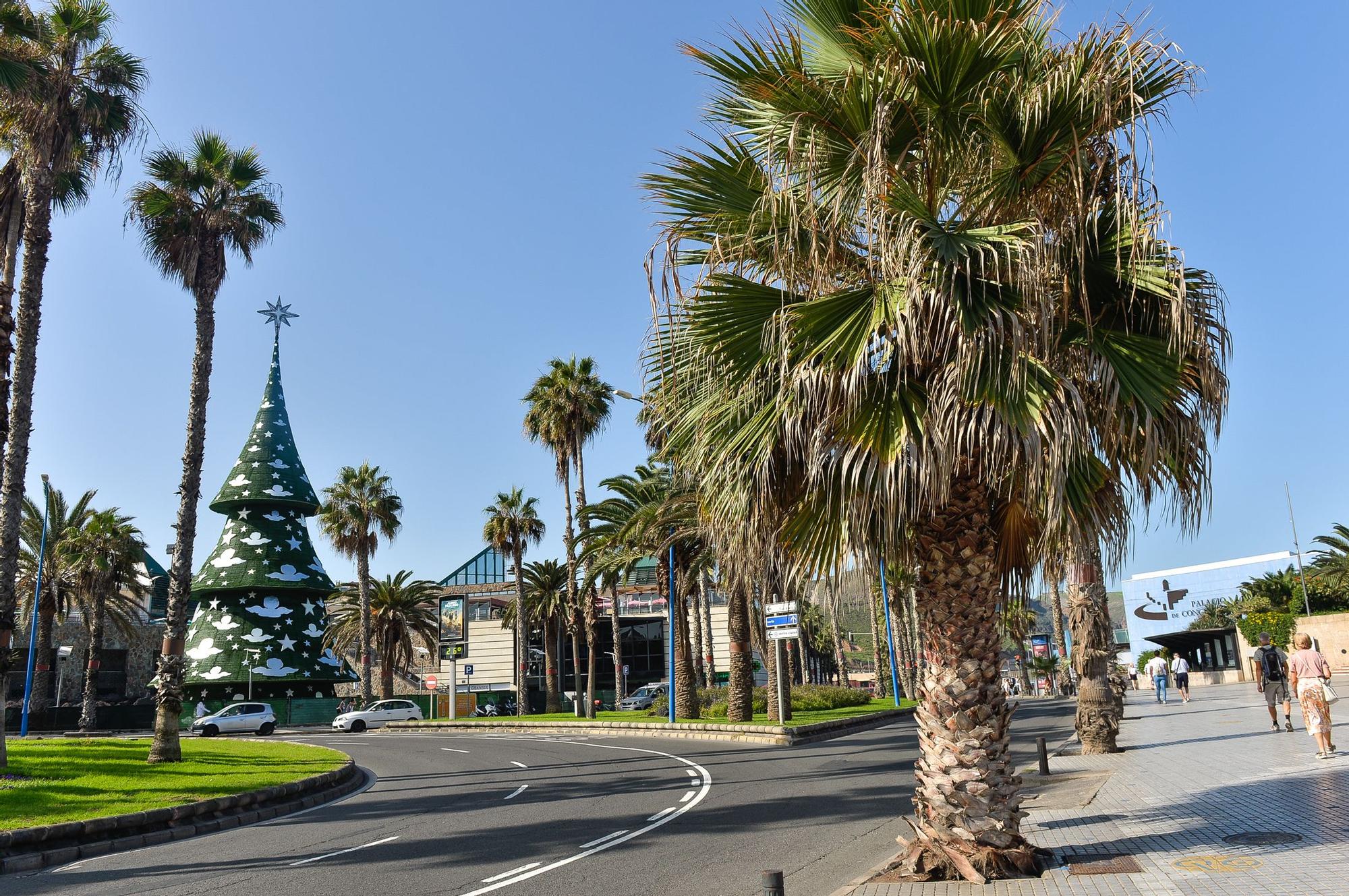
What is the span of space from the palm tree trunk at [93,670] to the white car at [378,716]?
10.3m

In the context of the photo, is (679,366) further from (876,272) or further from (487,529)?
(487,529)

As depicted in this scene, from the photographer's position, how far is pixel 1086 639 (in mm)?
16188

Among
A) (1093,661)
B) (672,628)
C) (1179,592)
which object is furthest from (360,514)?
(1179,592)

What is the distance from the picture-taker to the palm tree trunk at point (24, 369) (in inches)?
663

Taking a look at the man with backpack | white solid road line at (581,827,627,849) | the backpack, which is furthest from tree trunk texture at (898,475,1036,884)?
the backpack

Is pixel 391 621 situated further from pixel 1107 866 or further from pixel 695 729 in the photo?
pixel 1107 866

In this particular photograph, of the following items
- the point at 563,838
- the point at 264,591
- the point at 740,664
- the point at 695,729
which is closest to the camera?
the point at 563,838

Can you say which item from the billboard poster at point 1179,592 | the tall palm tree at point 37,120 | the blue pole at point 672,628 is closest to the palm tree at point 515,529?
the blue pole at point 672,628

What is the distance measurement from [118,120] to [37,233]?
3670mm

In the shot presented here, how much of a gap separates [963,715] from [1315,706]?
29.7 feet

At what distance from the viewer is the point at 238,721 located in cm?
3931

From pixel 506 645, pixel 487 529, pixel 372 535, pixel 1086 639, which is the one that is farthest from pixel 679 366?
pixel 506 645

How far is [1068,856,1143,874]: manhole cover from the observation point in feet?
22.4

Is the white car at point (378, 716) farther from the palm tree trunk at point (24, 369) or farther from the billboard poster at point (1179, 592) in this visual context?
the billboard poster at point (1179, 592)
